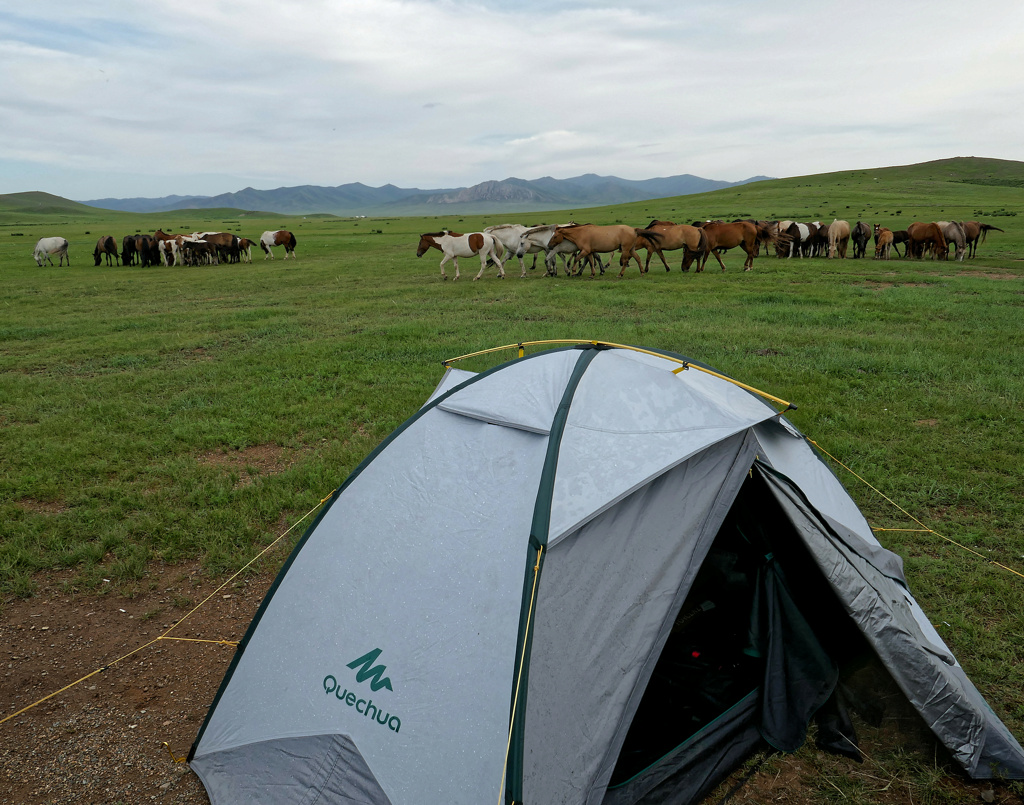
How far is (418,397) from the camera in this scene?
785 centimetres

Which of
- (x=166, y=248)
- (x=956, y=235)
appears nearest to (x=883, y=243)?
(x=956, y=235)

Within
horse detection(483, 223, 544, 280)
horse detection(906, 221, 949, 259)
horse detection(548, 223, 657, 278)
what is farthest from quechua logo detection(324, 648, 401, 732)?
horse detection(906, 221, 949, 259)

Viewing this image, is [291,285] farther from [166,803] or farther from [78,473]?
[166,803]

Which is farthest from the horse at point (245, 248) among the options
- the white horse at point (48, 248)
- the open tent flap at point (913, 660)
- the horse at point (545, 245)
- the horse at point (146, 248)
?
the open tent flap at point (913, 660)

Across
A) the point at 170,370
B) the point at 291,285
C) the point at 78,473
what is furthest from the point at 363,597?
the point at 291,285

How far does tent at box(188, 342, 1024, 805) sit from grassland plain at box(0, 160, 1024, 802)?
0.50 metres

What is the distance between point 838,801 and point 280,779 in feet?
8.43

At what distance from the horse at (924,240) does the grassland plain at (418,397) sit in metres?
3.57

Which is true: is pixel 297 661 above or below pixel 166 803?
above

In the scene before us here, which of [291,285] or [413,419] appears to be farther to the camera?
[291,285]

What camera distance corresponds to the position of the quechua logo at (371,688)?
279cm

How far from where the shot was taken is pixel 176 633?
4184 mm

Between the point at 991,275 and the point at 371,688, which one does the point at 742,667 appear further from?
the point at 991,275

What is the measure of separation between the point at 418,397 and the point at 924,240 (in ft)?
71.8
